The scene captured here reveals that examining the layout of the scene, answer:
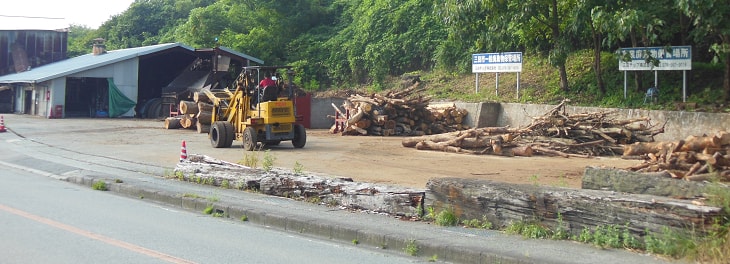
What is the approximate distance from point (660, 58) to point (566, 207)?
67.2ft

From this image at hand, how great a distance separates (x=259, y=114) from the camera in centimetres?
2355

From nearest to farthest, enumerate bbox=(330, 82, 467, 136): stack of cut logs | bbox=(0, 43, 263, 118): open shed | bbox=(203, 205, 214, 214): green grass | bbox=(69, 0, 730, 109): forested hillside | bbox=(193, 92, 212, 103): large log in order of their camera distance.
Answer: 1. bbox=(203, 205, 214, 214): green grass
2. bbox=(69, 0, 730, 109): forested hillside
3. bbox=(330, 82, 467, 136): stack of cut logs
4. bbox=(193, 92, 212, 103): large log
5. bbox=(0, 43, 263, 118): open shed

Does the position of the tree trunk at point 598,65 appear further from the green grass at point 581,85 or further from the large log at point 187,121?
the large log at point 187,121

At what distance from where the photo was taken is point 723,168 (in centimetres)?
1367

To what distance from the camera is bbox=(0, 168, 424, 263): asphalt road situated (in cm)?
855

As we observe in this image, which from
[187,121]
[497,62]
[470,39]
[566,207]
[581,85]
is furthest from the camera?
[187,121]

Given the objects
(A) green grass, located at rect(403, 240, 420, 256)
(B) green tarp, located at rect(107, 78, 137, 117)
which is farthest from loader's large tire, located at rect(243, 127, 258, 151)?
(B) green tarp, located at rect(107, 78, 137, 117)

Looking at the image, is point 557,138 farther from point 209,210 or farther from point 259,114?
point 209,210

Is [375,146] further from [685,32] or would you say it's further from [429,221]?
[429,221]

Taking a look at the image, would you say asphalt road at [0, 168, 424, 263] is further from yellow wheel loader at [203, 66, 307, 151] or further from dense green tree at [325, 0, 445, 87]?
dense green tree at [325, 0, 445, 87]

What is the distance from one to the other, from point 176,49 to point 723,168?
36.4 meters

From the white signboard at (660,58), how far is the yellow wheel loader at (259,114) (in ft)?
41.4

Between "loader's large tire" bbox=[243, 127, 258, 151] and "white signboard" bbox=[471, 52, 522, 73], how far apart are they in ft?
45.4

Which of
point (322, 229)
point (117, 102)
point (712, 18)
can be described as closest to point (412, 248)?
point (322, 229)
